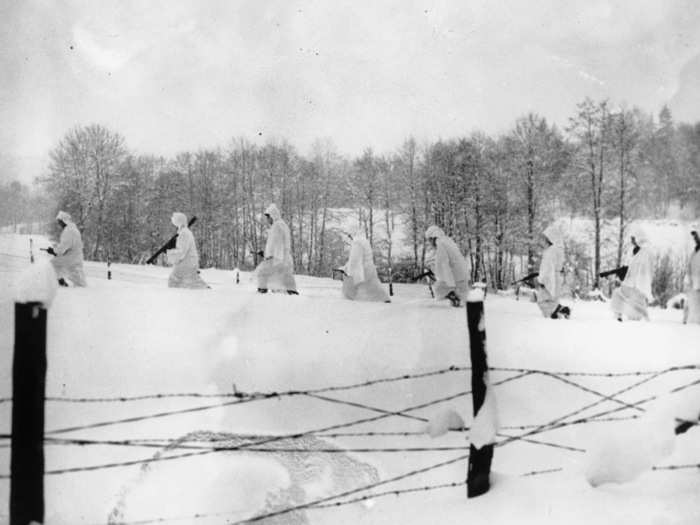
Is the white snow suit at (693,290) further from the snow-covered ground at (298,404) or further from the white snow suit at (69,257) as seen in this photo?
the white snow suit at (69,257)

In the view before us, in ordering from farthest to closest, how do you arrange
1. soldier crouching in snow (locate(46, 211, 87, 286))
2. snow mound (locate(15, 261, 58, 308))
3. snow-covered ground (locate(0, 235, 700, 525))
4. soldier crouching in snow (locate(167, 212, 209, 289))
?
soldier crouching in snow (locate(167, 212, 209, 289)) → soldier crouching in snow (locate(46, 211, 87, 286)) → snow-covered ground (locate(0, 235, 700, 525)) → snow mound (locate(15, 261, 58, 308))

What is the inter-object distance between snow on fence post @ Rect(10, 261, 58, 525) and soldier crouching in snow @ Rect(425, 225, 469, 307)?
6684 mm

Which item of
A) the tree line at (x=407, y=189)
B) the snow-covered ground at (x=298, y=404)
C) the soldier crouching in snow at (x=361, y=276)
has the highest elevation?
the tree line at (x=407, y=189)

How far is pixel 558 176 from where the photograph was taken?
31719mm

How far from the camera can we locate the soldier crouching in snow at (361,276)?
31.2ft

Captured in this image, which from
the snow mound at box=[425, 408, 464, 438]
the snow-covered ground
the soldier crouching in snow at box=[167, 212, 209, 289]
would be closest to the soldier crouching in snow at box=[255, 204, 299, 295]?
the soldier crouching in snow at box=[167, 212, 209, 289]

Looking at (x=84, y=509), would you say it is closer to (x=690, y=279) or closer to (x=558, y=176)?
(x=690, y=279)

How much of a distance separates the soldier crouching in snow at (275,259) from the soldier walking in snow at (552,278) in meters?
4.31

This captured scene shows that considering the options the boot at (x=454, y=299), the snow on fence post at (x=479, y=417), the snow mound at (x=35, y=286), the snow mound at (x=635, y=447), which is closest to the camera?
the snow mound at (x=35, y=286)

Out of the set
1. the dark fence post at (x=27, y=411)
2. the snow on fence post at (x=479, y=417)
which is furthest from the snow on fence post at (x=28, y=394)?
the snow on fence post at (x=479, y=417)

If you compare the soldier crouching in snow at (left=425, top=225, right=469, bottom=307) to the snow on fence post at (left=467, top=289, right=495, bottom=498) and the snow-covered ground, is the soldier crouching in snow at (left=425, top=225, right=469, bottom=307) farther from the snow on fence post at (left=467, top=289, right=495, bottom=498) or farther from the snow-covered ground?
the snow on fence post at (left=467, top=289, right=495, bottom=498)

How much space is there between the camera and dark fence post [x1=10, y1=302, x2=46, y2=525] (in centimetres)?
288

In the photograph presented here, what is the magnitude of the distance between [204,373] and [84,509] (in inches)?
62.9

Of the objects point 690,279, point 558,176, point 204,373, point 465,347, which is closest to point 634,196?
point 558,176
